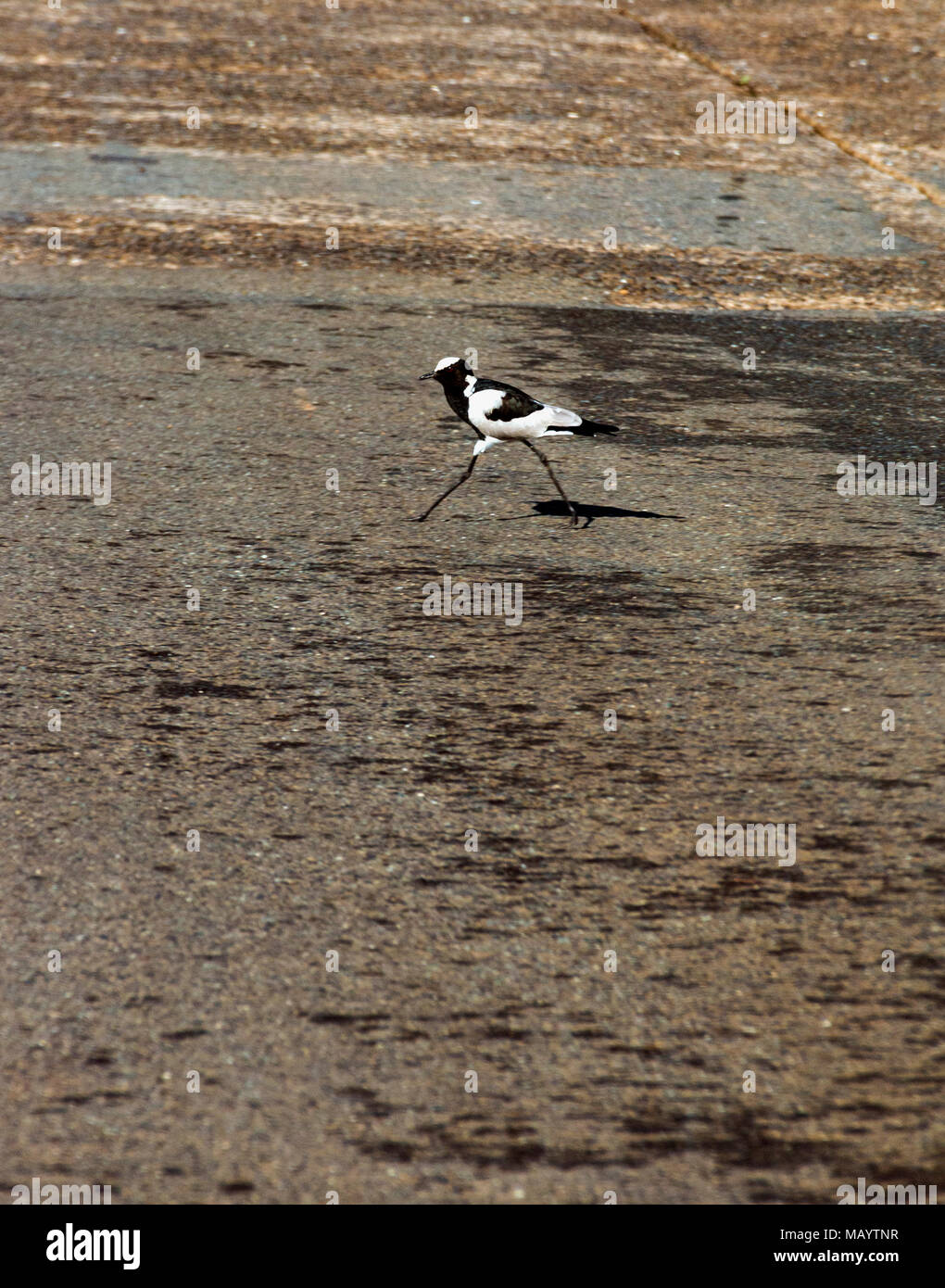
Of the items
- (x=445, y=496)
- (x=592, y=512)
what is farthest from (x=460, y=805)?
(x=592, y=512)

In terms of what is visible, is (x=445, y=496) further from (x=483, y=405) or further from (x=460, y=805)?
(x=460, y=805)

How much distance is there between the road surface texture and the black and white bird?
0.34 metres

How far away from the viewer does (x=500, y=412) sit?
543cm

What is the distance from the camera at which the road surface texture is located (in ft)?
9.27

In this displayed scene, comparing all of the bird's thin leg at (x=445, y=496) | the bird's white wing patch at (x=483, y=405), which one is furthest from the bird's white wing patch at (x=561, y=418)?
the bird's thin leg at (x=445, y=496)

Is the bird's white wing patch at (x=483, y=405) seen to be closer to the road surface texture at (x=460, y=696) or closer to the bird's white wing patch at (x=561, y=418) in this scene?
the bird's white wing patch at (x=561, y=418)

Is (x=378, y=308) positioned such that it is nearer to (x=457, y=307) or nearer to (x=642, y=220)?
(x=457, y=307)

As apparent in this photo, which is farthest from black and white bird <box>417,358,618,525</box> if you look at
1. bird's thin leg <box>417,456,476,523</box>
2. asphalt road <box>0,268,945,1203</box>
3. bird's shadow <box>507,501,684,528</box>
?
asphalt road <box>0,268,945,1203</box>

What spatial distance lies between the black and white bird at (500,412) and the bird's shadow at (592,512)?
176mm

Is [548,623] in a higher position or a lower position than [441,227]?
lower

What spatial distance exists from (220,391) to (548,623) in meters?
2.74

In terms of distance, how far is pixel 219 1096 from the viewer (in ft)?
9.24

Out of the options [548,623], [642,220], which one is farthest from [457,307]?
[548,623]

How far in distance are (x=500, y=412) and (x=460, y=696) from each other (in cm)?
143
